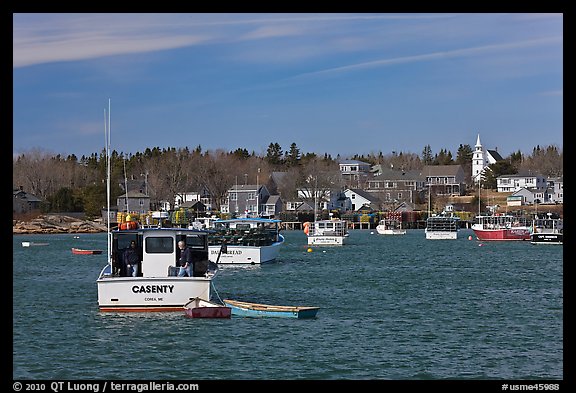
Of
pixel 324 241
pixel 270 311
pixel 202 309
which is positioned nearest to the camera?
pixel 202 309

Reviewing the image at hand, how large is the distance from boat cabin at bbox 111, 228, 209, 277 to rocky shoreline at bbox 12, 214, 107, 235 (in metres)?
113

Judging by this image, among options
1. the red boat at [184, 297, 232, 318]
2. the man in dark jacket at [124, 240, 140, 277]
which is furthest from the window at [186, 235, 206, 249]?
the man in dark jacket at [124, 240, 140, 277]

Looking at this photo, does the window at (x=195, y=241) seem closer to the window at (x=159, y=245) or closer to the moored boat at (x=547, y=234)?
the window at (x=159, y=245)

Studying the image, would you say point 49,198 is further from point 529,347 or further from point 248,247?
point 529,347

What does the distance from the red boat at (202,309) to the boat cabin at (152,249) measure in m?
1.29

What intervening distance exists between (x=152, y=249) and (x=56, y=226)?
11904 cm

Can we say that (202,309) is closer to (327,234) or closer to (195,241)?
(195,241)

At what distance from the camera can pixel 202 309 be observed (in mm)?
31453

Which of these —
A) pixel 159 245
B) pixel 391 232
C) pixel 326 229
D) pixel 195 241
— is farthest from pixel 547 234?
pixel 159 245
